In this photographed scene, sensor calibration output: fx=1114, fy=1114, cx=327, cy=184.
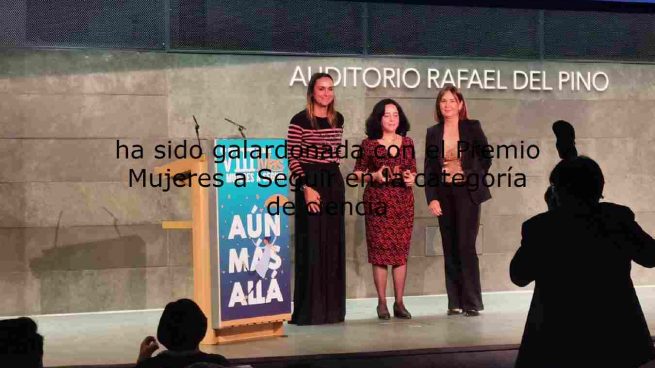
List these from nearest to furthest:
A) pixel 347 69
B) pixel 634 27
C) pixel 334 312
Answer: pixel 334 312
pixel 347 69
pixel 634 27

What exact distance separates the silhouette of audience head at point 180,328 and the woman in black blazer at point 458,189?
4455 mm

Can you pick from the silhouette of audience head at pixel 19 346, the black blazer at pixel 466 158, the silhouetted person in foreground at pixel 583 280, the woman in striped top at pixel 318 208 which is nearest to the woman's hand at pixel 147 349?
the silhouette of audience head at pixel 19 346

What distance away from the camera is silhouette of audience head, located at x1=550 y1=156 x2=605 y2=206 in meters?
3.79

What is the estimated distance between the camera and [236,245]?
6.84 metres

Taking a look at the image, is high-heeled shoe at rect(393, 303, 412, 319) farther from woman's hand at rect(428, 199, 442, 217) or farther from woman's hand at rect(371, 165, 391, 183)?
woman's hand at rect(371, 165, 391, 183)

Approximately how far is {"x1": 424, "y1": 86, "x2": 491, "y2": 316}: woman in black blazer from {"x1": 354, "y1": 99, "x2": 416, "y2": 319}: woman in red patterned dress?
0.43 metres

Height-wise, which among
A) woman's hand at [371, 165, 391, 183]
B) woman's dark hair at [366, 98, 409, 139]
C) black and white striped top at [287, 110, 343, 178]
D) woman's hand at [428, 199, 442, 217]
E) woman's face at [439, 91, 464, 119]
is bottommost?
woman's hand at [428, 199, 442, 217]

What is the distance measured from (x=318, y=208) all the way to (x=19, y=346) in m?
4.47

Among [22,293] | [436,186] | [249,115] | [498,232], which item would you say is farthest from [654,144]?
[22,293]

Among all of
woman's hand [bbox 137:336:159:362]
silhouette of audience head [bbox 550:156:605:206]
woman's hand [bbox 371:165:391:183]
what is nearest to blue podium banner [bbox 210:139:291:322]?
woman's hand [bbox 371:165:391:183]

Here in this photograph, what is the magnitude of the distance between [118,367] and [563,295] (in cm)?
298

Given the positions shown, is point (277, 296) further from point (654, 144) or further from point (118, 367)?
point (654, 144)

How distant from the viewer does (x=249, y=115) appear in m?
8.64

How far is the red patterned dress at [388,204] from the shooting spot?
25.6 ft
